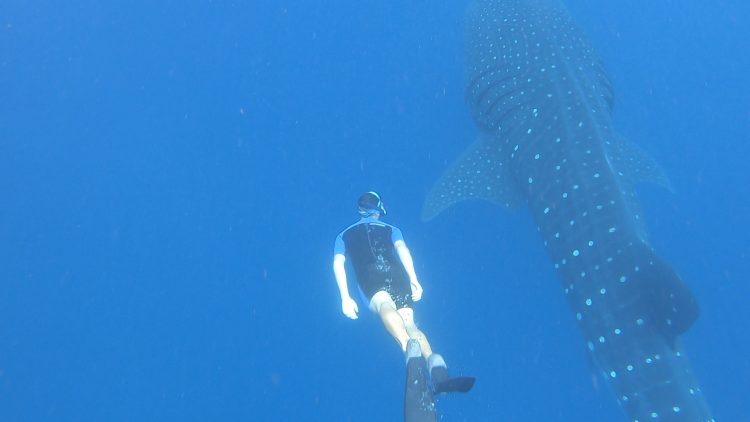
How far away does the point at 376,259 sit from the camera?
5.42 metres

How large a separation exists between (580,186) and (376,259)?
190 centimetres

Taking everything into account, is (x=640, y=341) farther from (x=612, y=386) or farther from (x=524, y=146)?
(x=524, y=146)

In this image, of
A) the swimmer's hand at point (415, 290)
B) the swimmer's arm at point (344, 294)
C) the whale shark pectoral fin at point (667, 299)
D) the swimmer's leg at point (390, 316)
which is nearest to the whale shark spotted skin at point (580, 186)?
the whale shark pectoral fin at point (667, 299)

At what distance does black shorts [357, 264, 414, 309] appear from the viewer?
5.33 metres

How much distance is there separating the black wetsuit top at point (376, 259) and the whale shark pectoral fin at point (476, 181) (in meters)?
1.44

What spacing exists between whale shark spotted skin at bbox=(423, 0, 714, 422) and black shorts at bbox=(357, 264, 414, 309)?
135 centimetres

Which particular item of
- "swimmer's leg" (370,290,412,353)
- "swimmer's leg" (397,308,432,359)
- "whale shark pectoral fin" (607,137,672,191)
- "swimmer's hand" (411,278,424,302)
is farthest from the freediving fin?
"whale shark pectoral fin" (607,137,672,191)

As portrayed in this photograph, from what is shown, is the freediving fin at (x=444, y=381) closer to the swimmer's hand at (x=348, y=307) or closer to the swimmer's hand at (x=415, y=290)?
the swimmer's hand at (x=348, y=307)

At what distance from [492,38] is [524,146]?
233 cm

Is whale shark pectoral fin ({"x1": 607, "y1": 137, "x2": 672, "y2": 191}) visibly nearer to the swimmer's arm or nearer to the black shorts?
the black shorts

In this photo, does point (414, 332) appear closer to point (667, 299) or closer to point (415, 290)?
point (415, 290)

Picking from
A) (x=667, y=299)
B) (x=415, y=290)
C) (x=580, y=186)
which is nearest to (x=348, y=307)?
(x=415, y=290)

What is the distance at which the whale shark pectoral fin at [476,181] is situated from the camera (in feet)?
22.3

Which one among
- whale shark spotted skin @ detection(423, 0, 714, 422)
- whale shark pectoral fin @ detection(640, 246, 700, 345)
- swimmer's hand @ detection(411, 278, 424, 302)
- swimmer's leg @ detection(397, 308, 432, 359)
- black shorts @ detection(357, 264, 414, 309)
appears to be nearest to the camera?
whale shark pectoral fin @ detection(640, 246, 700, 345)
